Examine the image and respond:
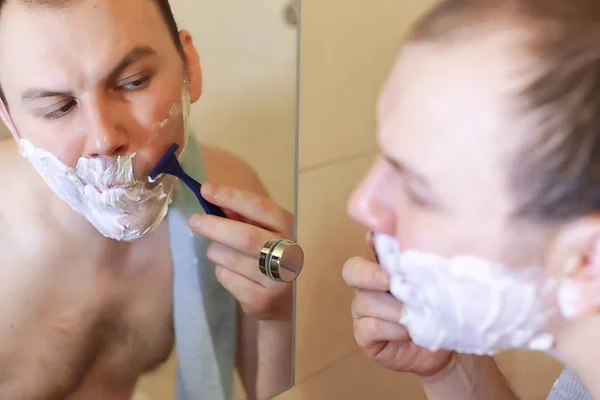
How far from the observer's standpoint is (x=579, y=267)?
39cm

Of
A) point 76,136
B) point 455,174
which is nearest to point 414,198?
point 455,174

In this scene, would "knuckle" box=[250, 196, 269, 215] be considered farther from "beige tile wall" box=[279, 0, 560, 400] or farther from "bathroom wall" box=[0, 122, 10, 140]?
"bathroom wall" box=[0, 122, 10, 140]

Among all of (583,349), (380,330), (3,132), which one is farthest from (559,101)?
(3,132)

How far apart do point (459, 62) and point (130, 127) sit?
0.27 meters

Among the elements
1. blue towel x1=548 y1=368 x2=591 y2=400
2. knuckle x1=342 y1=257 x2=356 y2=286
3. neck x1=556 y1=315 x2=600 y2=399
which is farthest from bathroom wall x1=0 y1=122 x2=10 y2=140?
blue towel x1=548 y1=368 x2=591 y2=400

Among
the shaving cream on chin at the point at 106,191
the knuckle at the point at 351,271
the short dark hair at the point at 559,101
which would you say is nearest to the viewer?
the short dark hair at the point at 559,101

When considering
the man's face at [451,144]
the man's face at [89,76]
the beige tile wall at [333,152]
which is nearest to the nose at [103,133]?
the man's face at [89,76]

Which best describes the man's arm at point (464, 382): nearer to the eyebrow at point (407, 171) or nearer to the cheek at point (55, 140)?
the eyebrow at point (407, 171)

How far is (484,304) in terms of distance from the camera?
0.41m

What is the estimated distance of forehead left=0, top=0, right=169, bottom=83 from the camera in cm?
41

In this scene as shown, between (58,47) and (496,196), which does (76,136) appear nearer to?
(58,47)

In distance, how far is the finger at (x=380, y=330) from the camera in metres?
0.57

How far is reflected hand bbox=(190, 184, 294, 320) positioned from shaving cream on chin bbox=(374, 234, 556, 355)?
0.19 metres

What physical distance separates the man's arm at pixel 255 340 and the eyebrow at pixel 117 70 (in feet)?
0.40
